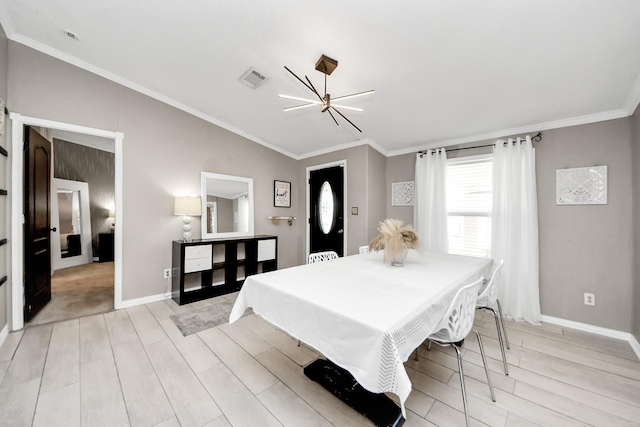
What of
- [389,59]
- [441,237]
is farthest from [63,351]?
[441,237]

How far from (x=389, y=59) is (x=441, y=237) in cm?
232

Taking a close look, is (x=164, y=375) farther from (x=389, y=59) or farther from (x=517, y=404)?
(x=389, y=59)

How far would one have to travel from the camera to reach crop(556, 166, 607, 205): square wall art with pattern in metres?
2.46

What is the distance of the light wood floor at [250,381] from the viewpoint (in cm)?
140

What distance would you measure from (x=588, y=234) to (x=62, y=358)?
16.2 ft

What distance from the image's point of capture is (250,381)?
170 cm

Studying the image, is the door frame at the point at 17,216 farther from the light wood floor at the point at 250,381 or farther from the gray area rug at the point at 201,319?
the gray area rug at the point at 201,319

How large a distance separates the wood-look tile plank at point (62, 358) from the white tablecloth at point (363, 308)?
1320 mm

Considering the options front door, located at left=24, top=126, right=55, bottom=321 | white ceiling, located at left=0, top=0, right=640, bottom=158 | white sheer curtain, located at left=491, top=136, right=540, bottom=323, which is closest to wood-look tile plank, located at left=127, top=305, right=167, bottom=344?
front door, located at left=24, top=126, right=55, bottom=321

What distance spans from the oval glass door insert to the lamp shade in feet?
6.60

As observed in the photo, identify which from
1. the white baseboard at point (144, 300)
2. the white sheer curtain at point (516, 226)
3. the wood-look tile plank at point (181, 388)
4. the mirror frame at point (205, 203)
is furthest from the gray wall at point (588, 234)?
the white baseboard at point (144, 300)

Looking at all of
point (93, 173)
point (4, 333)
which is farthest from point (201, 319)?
point (93, 173)

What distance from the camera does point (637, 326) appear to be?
2.19m

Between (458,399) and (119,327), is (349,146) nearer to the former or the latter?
(458,399)
